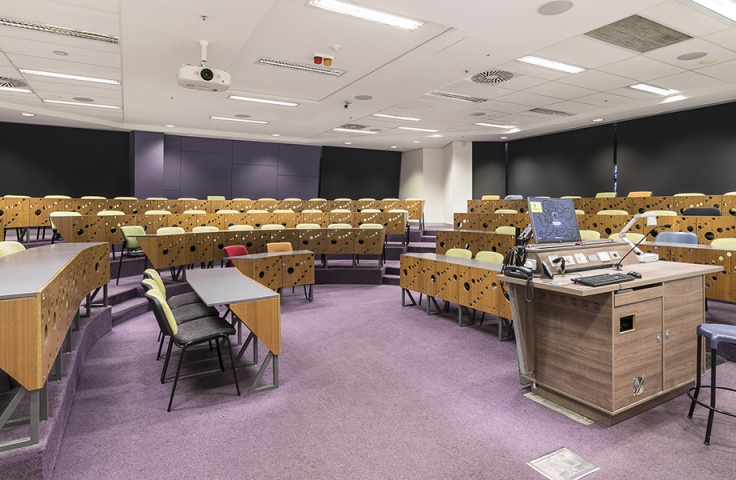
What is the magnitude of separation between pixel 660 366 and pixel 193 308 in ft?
13.3

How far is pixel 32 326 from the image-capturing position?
6.68 feet

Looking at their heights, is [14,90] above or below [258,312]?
above

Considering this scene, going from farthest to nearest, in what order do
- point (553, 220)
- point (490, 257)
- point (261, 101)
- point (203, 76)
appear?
point (261, 101), point (203, 76), point (490, 257), point (553, 220)

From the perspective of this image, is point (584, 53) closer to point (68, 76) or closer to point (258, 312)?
point (258, 312)

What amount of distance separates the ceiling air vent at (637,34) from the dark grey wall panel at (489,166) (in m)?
8.84

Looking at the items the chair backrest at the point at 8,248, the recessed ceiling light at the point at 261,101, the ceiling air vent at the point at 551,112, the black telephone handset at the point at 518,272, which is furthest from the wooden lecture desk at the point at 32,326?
the ceiling air vent at the point at 551,112

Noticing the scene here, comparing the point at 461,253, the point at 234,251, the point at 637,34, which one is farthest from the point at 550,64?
the point at 234,251

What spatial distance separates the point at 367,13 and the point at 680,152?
30.6 feet

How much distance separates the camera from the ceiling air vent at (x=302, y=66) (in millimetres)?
6531

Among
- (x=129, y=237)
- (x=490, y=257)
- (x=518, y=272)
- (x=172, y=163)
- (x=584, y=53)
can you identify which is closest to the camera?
(x=518, y=272)

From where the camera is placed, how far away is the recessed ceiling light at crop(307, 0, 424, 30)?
4.64 m

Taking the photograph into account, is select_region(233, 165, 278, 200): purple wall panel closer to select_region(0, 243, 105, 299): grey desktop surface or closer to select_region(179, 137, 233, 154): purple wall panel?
select_region(179, 137, 233, 154): purple wall panel

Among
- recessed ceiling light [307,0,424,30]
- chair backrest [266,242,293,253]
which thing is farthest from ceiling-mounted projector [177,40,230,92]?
chair backrest [266,242,293,253]

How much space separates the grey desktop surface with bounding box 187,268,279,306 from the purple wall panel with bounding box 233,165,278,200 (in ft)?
32.9
